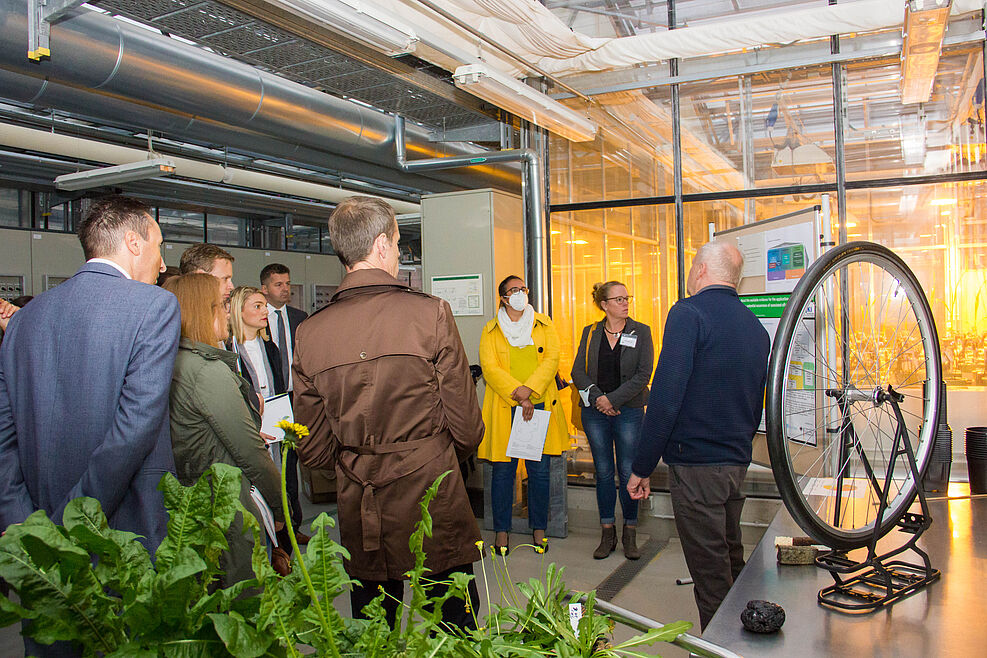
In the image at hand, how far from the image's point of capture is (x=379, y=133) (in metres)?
5.37

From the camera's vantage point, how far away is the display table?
4.60ft

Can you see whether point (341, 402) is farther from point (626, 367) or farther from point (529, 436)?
point (626, 367)

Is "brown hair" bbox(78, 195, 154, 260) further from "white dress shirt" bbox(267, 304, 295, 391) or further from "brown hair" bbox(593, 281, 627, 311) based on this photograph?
"brown hair" bbox(593, 281, 627, 311)

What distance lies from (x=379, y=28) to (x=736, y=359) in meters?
1.99

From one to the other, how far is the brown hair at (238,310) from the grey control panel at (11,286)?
377cm

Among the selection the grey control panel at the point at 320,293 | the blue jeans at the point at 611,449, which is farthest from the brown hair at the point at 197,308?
the grey control panel at the point at 320,293

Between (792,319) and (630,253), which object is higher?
(630,253)

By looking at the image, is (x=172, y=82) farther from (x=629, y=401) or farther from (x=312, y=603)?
(x=312, y=603)

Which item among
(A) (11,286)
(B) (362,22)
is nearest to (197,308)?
(B) (362,22)

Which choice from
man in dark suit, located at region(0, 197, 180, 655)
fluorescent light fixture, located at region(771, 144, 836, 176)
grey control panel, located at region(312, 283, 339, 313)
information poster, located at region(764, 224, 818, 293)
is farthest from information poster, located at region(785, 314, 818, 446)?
grey control panel, located at region(312, 283, 339, 313)

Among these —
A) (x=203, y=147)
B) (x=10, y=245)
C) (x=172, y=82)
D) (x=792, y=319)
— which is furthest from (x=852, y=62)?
(x=10, y=245)

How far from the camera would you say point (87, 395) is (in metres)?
1.62

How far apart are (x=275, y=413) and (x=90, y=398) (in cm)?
183

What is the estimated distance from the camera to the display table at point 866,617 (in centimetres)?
140
